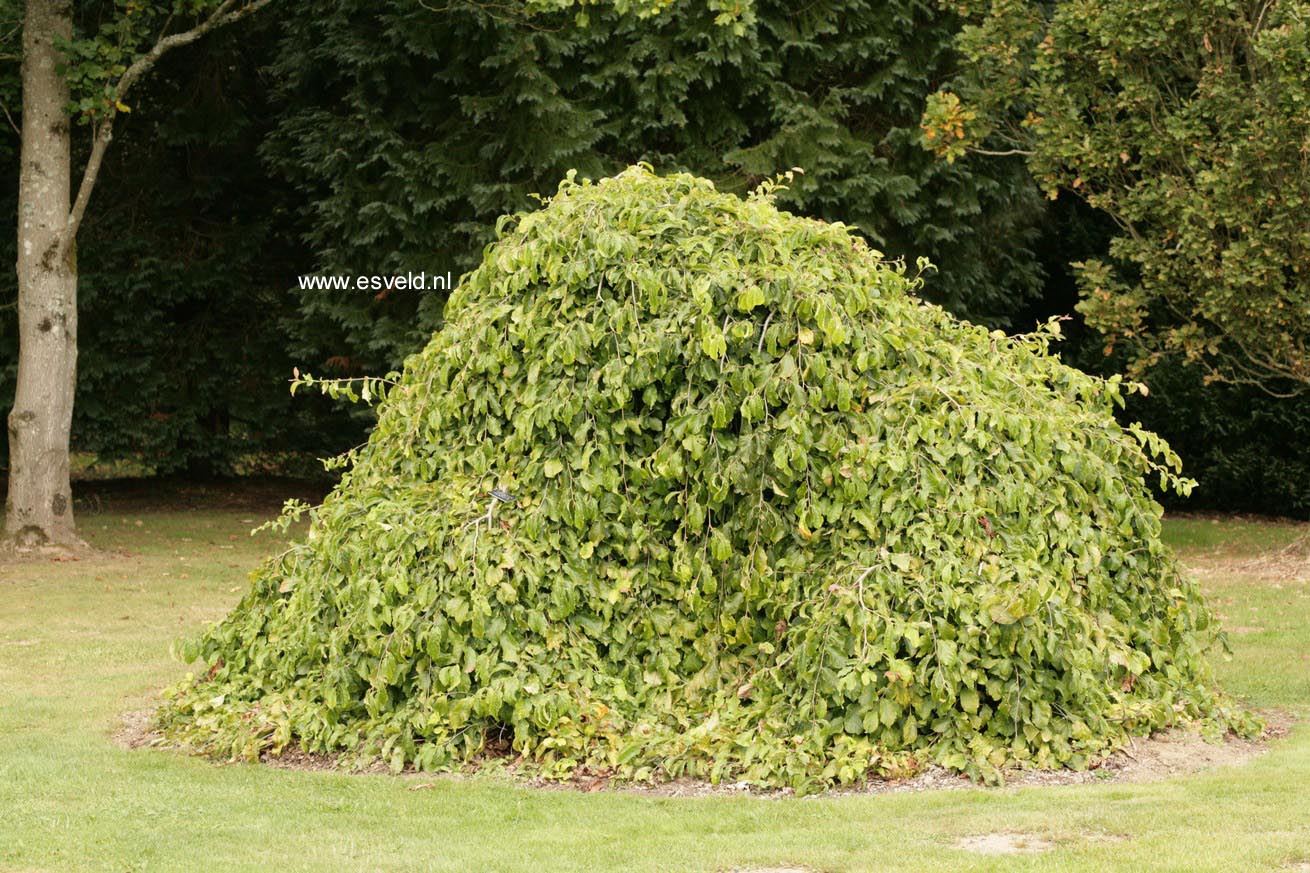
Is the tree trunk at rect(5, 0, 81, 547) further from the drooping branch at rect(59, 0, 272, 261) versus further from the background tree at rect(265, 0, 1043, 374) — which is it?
the background tree at rect(265, 0, 1043, 374)

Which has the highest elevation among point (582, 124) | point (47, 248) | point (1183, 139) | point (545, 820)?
point (582, 124)

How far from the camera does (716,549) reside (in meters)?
6.10

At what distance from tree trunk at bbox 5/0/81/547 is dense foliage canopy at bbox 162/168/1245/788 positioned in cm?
698

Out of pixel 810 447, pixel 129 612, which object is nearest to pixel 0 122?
pixel 129 612

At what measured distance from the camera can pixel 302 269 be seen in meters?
17.7

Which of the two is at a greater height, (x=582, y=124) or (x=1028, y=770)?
(x=582, y=124)

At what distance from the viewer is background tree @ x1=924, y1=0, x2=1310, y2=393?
11727 mm

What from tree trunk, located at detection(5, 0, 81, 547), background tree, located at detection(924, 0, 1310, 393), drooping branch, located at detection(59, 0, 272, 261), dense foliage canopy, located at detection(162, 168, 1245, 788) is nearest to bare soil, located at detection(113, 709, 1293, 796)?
dense foliage canopy, located at detection(162, 168, 1245, 788)

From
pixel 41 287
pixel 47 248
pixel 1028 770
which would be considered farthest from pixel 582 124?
pixel 1028 770

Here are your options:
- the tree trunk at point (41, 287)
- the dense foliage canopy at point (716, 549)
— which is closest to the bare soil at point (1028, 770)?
the dense foliage canopy at point (716, 549)

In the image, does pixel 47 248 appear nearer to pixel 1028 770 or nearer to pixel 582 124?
pixel 582 124

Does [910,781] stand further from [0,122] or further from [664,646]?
[0,122]

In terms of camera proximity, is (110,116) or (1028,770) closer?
(1028,770)

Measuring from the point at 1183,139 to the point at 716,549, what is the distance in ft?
26.3
